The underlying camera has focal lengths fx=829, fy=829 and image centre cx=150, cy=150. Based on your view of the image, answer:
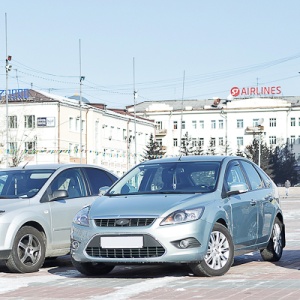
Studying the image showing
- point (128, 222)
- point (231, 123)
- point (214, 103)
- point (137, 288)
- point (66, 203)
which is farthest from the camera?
point (214, 103)

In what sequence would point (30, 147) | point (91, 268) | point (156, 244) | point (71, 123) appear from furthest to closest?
point (71, 123) → point (30, 147) → point (91, 268) → point (156, 244)

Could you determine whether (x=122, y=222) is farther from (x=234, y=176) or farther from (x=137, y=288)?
(x=234, y=176)

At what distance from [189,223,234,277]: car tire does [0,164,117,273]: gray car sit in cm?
255

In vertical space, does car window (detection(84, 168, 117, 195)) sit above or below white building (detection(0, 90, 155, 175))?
below

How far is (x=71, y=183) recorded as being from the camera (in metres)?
12.4

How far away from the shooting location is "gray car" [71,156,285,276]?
9484mm

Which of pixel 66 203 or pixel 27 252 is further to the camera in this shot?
pixel 66 203

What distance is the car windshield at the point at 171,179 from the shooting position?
414 inches

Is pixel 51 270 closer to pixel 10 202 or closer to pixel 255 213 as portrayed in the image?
pixel 10 202

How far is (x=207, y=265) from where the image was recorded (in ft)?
32.1

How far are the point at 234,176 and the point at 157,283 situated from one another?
243 cm

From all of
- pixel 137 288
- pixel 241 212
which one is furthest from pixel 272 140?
pixel 137 288

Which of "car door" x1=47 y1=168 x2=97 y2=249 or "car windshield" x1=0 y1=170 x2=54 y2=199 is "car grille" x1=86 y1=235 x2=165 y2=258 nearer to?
"car door" x1=47 y1=168 x2=97 y2=249

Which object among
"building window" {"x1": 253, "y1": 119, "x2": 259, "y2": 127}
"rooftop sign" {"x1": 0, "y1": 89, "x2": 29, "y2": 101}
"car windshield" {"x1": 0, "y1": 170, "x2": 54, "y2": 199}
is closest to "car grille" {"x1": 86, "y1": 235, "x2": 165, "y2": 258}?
"car windshield" {"x1": 0, "y1": 170, "x2": 54, "y2": 199}
